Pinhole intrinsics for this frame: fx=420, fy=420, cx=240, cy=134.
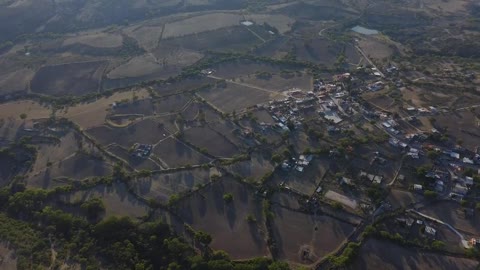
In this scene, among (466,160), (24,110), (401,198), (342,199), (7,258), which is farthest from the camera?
(24,110)

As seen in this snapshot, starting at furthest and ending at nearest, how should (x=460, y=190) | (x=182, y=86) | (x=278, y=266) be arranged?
(x=182, y=86) < (x=460, y=190) < (x=278, y=266)

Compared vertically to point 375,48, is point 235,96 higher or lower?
lower

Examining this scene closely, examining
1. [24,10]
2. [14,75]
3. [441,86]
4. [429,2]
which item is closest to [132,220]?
[14,75]

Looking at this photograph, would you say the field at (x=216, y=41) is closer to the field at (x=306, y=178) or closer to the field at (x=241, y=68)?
the field at (x=241, y=68)

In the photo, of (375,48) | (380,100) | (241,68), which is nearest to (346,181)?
(380,100)

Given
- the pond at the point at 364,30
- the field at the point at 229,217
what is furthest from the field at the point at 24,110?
the pond at the point at 364,30

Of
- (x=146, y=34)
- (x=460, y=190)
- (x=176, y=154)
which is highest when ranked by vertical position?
(x=460, y=190)

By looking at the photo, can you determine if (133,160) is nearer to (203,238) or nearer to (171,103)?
(171,103)
